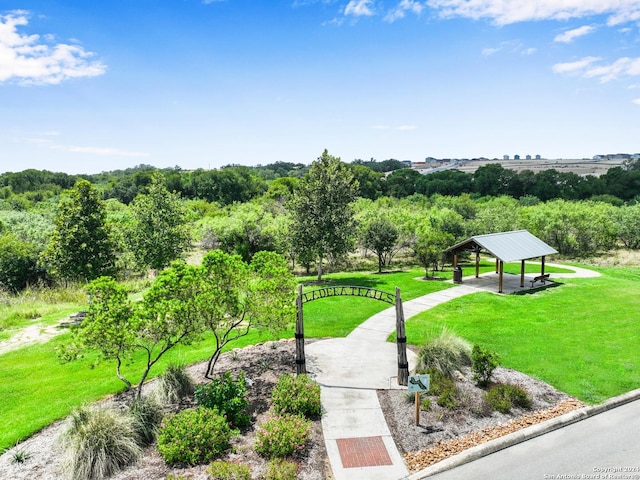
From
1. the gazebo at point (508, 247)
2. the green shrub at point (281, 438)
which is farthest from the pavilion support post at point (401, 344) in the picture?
the gazebo at point (508, 247)

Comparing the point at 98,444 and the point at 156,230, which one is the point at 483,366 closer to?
the point at 98,444

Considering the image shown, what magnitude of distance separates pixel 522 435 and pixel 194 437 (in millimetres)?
6981

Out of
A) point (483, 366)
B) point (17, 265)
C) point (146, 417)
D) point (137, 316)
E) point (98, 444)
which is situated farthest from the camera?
point (17, 265)

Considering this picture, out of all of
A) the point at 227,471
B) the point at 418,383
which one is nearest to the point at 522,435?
the point at 418,383

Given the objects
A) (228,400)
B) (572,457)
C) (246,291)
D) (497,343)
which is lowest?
(572,457)

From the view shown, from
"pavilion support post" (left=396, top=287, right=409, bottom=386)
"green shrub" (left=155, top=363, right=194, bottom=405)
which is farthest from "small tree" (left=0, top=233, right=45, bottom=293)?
"pavilion support post" (left=396, top=287, right=409, bottom=386)

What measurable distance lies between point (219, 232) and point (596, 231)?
3175cm

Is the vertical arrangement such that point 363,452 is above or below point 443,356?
below

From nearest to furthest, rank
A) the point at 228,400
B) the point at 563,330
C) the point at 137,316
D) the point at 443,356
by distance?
the point at 137,316
the point at 228,400
the point at 443,356
the point at 563,330

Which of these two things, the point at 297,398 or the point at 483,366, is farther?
the point at 483,366

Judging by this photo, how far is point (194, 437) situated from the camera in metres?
8.26

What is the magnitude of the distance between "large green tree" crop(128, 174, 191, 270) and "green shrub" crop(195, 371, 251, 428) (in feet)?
38.4

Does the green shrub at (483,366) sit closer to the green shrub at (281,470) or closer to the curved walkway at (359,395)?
the curved walkway at (359,395)

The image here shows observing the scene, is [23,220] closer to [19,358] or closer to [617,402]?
[19,358]
